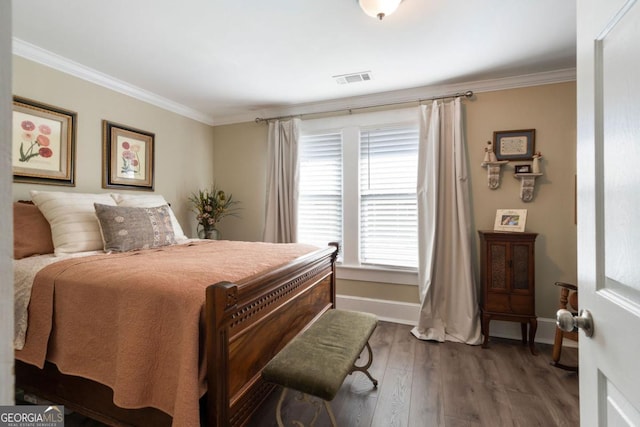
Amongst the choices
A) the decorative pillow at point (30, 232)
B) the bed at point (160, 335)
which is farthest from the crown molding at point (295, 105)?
the bed at point (160, 335)

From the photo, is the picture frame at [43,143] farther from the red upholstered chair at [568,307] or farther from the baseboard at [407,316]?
the red upholstered chair at [568,307]

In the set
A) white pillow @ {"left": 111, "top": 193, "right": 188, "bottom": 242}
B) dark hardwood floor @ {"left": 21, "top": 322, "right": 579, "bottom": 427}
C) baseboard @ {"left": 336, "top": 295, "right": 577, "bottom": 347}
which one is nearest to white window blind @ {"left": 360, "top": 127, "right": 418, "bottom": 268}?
baseboard @ {"left": 336, "top": 295, "right": 577, "bottom": 347}

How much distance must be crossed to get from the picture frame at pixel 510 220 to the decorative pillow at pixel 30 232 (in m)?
3.73

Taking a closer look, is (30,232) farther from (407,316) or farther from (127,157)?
(407,316)

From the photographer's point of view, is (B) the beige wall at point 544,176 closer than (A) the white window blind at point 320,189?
Yes

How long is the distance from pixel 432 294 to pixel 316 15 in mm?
2657

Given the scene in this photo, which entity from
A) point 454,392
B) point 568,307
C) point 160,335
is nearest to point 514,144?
point 568,307

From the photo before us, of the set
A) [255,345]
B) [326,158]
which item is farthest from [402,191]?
[255,345]

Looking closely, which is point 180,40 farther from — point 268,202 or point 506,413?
point 506,413

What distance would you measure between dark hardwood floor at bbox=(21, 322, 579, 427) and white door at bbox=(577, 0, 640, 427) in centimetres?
124

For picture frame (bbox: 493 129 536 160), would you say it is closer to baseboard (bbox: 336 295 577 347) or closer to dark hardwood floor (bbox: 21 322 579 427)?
baseboard (bbox: 336 295 577 347)

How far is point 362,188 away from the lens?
Result: 3369 mm

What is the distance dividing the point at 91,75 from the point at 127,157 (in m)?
0.78

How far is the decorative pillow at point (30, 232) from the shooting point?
1940 millimetres
